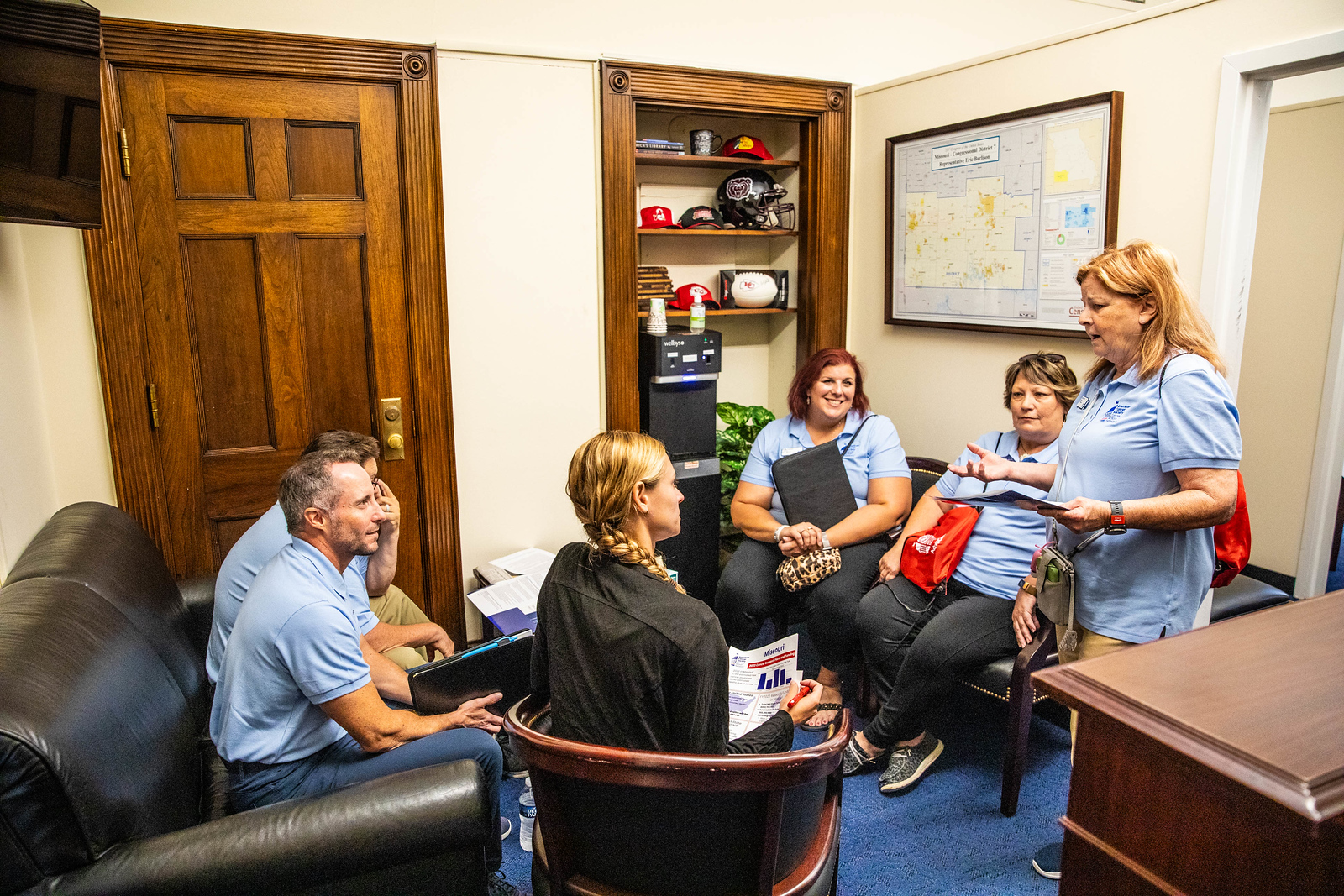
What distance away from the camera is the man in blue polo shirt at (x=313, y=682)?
1.68 meters

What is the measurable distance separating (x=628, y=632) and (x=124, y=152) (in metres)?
Result: 2.36

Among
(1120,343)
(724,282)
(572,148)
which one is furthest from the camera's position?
(724,282)

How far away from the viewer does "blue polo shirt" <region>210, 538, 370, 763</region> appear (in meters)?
1.67

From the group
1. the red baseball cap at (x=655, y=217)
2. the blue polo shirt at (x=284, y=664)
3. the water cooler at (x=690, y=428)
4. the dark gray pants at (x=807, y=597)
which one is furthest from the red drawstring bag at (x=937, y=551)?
the red baseball cap at (x=655, y=217)

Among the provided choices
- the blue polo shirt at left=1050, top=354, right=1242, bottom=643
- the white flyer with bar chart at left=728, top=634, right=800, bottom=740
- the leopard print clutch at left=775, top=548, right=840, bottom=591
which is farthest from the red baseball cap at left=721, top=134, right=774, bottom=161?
the white flyer with bar chart at left=728, top=634, right=800, bottom=740

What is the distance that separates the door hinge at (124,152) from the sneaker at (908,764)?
2892 millimetres

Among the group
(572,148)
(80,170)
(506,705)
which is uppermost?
(572,148)

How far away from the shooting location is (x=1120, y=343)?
6.04 ft

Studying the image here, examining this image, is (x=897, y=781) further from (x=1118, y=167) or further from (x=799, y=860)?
(x=1118, y=167)

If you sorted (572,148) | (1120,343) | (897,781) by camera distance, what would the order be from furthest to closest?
(572,148)
(897,781)
(1120,343)

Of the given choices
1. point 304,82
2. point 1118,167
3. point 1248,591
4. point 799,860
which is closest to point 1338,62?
point 1118,167

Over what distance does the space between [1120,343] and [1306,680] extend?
3.17 ft

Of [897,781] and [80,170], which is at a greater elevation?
[80,170]

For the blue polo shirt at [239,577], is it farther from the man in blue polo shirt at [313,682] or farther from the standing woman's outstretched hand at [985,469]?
the standing woman's outstretched hand at [985,469]
